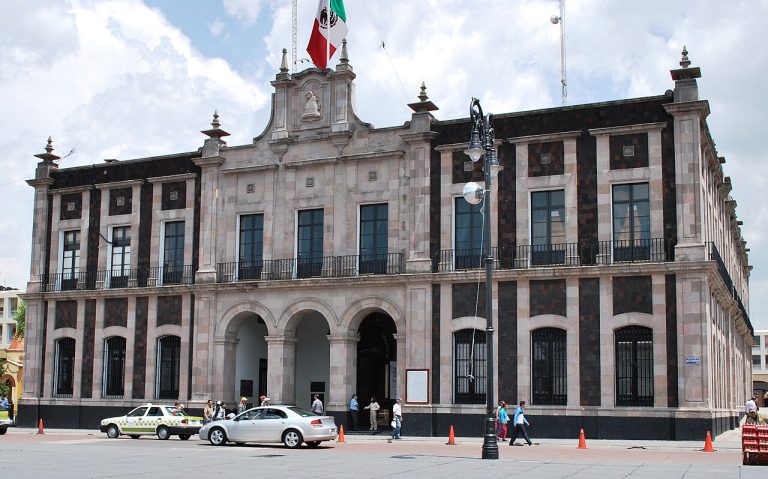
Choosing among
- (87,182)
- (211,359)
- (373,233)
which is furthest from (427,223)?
(87,182)

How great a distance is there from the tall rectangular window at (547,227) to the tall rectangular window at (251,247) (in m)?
11.7

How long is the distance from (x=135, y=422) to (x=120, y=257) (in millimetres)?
10683

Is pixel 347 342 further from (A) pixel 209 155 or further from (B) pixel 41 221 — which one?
(B) pixel 41 221

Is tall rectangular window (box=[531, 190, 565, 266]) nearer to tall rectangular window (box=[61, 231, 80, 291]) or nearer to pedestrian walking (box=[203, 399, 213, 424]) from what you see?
pedestrian walking (box=[203, 399, 213, 424])

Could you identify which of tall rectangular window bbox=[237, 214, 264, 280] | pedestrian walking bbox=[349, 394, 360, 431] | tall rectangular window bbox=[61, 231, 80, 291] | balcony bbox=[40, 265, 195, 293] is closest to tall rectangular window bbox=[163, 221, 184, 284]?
balcony bbox=[40, 265, 195, 293]

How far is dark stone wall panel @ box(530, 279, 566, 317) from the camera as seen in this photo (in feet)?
114

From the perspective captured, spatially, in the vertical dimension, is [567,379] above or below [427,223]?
below

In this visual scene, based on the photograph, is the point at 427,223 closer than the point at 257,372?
Yes

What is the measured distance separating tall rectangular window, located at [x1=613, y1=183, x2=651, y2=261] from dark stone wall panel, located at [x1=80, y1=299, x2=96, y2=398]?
23.6 meters

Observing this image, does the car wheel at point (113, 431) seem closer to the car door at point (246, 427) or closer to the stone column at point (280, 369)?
the stone column at point (280, 369)

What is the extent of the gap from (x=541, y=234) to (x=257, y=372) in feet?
48.2

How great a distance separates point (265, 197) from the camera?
133 ft

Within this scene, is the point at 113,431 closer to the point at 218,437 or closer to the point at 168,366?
the point at 168,366

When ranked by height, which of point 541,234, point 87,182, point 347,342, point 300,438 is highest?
point 87,182
